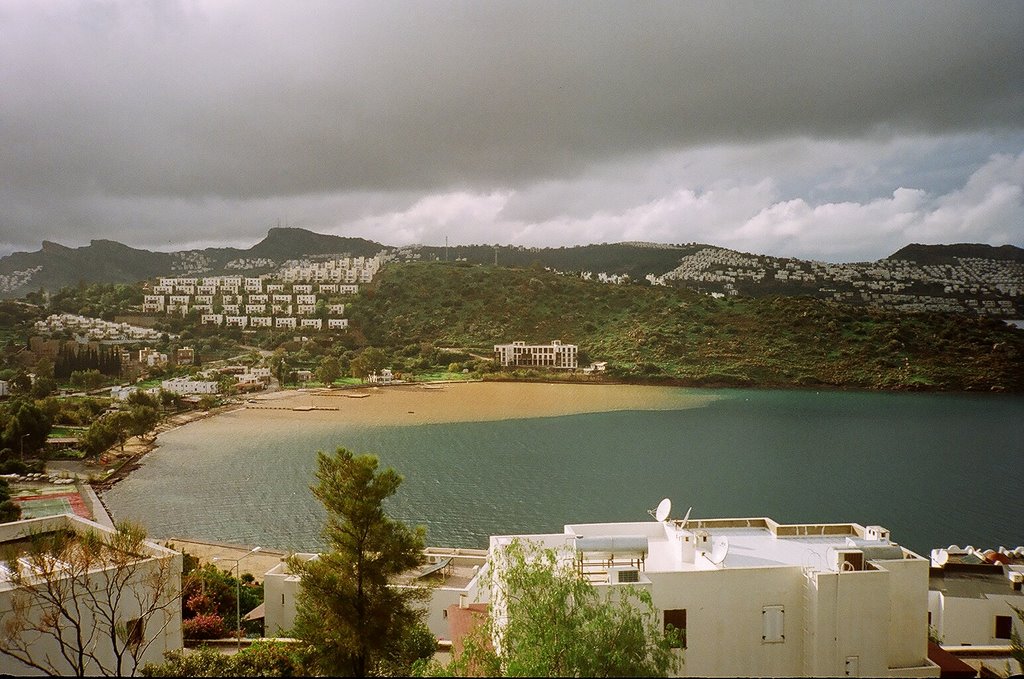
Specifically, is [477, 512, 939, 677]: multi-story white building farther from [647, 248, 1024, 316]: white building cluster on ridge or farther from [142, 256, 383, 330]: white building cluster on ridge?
[647, 248, 1024, 316]: white building cluster on ridge

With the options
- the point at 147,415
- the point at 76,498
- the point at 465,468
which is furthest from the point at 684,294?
the point at 76,498

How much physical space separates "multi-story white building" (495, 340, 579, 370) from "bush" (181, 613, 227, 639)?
27211 mm

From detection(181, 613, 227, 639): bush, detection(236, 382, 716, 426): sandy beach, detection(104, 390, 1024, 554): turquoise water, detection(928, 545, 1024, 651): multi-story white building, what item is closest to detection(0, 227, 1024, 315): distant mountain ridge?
detection(236, 382, 716, 426): sandy beach

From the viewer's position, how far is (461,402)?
92.3 ft

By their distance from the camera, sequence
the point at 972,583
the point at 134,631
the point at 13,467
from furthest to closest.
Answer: the point at 13,467, the point at 972,583, the point at 134,631

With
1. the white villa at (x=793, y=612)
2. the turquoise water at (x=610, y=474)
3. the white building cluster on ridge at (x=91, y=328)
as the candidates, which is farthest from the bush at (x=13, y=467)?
the white villa at (x=793, y=612)

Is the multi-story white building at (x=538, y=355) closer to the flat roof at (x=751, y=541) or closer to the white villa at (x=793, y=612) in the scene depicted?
the flat roof at (x=751, y=541)

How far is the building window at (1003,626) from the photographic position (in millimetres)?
6750

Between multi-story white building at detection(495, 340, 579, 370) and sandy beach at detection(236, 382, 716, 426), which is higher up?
multi-story white building at detection(495, 340, 579, 370)

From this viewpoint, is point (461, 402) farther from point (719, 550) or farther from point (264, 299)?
point (719, 550)

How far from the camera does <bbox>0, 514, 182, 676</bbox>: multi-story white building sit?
13.7ft

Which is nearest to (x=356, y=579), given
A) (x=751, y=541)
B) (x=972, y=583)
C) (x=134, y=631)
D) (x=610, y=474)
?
(x=134, y=631)

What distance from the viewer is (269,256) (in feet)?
163

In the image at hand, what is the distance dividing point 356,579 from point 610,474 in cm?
1365
